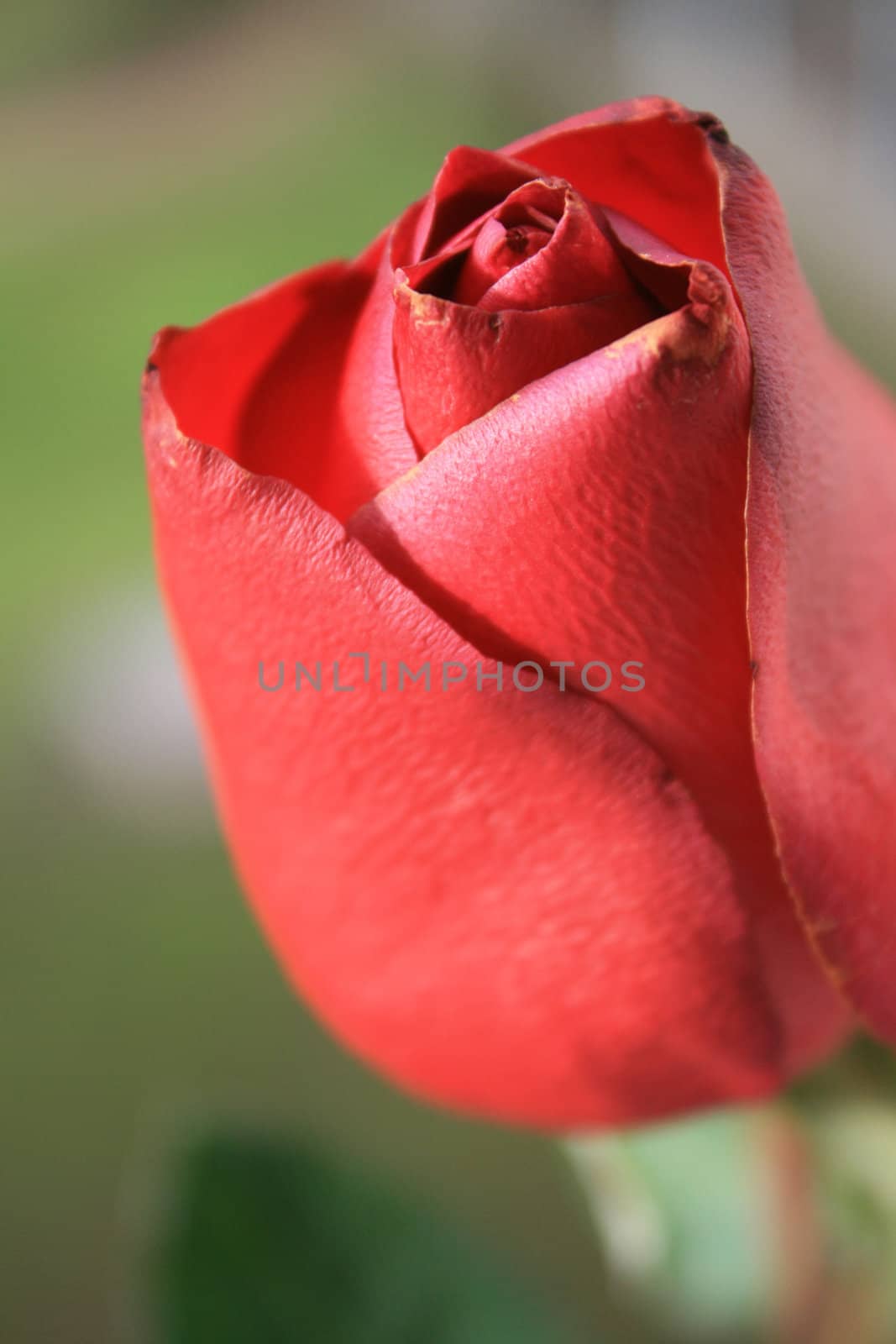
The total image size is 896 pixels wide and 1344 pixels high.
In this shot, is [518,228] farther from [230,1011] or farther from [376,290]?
[230,1011]

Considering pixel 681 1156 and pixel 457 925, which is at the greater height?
pixel 457 925

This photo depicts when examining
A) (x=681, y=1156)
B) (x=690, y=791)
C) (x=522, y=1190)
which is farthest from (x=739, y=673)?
(x=522, y=1190)

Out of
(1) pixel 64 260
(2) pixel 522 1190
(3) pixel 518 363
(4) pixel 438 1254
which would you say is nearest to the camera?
(3) pixel 518 363

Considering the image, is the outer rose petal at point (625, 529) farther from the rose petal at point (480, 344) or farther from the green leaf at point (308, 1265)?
the green leaf at point (308, 1265)

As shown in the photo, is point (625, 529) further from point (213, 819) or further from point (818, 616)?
point (213, 819)

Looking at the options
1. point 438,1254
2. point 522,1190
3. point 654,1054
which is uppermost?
point 654,1054

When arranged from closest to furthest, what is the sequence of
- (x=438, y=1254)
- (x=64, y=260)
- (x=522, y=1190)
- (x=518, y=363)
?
(x=518, y=363)
(x=438, y=1254)
(x=522, y=1190)
(x=64, y=260)

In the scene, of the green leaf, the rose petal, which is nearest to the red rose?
the rose petal

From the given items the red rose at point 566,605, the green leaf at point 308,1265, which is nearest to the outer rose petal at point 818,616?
the red rose at point 566,605

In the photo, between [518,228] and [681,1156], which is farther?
[681,1156]
